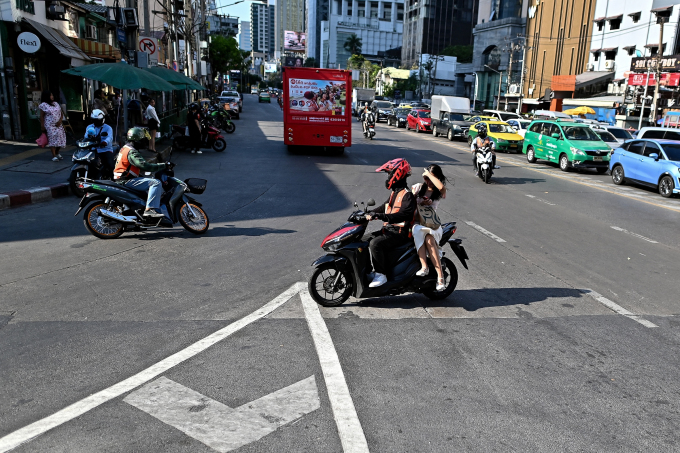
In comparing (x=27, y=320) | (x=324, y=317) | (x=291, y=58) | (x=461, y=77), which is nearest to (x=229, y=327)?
(x=324, y=317)

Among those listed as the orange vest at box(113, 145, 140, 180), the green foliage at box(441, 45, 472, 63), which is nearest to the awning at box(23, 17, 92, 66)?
the orange vest at box(113, 145, 140, 180)

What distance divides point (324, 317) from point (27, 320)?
2.92 m

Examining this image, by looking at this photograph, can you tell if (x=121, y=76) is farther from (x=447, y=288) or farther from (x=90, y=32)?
(x=90, y=32)

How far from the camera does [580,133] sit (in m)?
21.5

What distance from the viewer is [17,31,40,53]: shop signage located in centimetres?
1677

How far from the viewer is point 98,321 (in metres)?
5.56

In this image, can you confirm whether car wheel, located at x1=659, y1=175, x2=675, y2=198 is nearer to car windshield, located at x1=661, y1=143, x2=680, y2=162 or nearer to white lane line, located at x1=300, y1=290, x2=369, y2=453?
car windshield, located at x1=661, y1=143, x2=680, y2=162

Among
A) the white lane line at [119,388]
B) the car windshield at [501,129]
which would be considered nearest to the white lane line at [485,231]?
the white lane line at [119,388]

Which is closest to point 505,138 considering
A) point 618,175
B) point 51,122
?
point 618,175

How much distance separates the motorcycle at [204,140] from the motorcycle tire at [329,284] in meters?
16.4

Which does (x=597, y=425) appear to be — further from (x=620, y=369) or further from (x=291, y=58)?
(x=291, y=58)

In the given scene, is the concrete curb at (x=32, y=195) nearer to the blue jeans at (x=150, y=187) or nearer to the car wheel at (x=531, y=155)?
the blue jeans at (x=150, y=187)

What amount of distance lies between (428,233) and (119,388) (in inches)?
135

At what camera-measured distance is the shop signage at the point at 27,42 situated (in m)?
16.8
